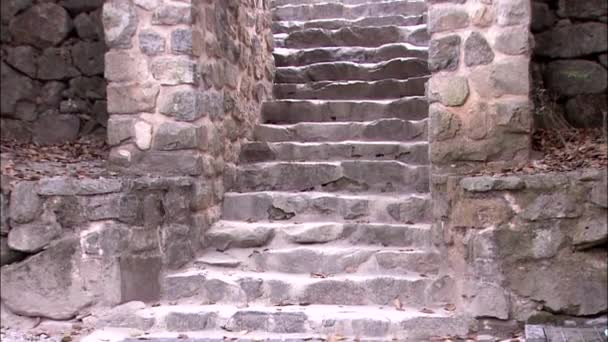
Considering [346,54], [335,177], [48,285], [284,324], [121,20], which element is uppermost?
[346,54]

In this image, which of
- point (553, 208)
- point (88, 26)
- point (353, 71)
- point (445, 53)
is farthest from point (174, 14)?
point (553, 208)

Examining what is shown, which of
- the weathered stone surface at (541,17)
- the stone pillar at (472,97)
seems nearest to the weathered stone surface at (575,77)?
the weathered stone surface at (541,17)

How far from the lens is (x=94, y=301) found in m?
3.92

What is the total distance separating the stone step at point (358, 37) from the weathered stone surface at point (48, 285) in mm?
3717

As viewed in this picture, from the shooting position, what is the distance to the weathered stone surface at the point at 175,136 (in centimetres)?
421

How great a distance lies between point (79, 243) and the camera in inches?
153

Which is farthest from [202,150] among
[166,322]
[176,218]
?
[166,322]

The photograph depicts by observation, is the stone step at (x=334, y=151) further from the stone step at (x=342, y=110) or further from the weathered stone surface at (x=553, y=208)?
the weathered stone surface at (x=553, y=208)

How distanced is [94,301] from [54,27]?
2211mm

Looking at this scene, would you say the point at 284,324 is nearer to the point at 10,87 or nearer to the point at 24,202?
the point at 24,202

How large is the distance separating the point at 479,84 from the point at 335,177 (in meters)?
1.38

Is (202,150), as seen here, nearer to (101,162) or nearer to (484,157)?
(101,162)

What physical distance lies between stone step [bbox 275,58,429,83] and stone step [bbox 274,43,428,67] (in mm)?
184

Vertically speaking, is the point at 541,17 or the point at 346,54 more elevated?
the point at 346,54
